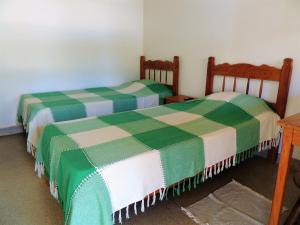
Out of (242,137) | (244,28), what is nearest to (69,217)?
(242,137)

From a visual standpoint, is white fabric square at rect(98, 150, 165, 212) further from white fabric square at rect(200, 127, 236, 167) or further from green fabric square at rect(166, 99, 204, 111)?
green fabric square at rect(166, 99, 204, 111)

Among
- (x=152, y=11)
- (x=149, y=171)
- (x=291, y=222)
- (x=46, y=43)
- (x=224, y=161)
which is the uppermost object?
(x=152, y=11)

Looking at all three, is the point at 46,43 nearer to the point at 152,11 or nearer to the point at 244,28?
the point at 152,11

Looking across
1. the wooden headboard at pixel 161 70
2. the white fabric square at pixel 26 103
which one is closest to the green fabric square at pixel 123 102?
the wooden headboard at pixel 161 70

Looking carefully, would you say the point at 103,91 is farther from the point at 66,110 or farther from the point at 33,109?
the point at 33,109

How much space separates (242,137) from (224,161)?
257mm

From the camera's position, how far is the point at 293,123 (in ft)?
3.99

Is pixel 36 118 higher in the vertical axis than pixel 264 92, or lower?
lower

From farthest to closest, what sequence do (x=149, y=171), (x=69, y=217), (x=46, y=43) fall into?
(x=46, y=43) < (x=149, y=171) < (x=69, y=217)

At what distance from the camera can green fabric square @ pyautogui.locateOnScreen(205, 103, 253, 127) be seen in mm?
1985

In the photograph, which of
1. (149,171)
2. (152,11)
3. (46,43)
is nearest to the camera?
(149,171)

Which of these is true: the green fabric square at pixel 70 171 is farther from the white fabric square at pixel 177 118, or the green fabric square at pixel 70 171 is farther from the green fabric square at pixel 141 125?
the white fabric square at pixel 177 118

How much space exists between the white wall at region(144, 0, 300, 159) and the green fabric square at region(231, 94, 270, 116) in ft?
0.82

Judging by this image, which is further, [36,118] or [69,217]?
[36,118]
